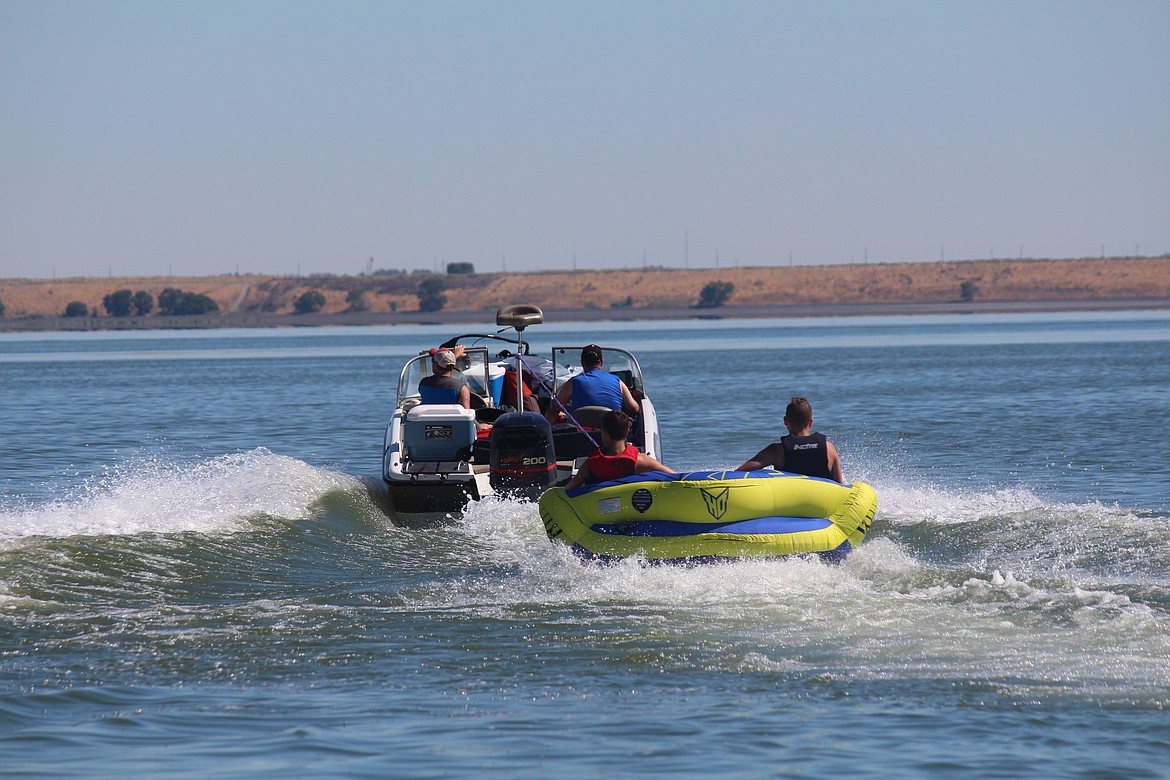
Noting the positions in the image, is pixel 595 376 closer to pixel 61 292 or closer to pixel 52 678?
pixel 52 678

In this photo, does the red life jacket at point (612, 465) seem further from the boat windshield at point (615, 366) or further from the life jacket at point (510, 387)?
the life jacket at point (510, 387)

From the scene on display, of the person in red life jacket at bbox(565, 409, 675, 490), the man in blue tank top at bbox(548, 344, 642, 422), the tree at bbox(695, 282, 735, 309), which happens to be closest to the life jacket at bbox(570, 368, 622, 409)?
the man in blue tank top at bbox(548, 344, 642, 422)

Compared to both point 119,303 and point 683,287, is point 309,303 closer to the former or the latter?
point 119,303

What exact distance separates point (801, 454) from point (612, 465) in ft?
4.82

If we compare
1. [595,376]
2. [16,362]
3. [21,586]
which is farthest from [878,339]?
[21,586]

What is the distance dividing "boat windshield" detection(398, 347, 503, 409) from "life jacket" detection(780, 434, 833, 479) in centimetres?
518

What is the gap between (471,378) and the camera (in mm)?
15375

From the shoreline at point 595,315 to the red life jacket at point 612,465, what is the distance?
9553 centimetres

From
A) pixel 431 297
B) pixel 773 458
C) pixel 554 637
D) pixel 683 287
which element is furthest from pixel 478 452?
pixel 683 287

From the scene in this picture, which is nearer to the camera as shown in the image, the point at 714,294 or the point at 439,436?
the point at 439,436

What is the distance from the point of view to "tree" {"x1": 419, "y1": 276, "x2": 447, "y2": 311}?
455 feet

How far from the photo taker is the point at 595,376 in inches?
516

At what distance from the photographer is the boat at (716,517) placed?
9.35 meters

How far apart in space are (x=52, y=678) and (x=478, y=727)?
2.48 m
